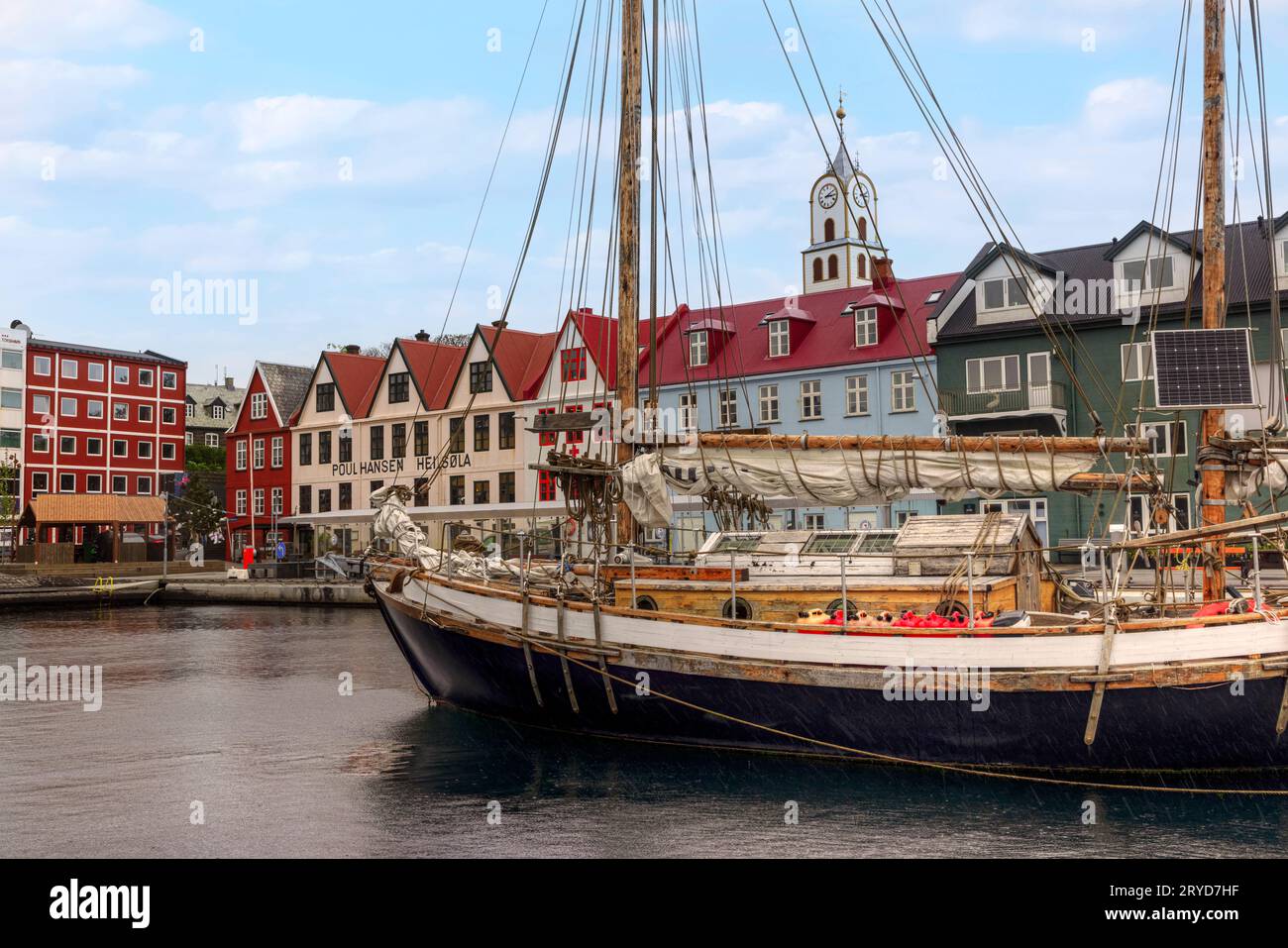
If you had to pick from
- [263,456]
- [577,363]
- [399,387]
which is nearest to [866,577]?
[577,363]

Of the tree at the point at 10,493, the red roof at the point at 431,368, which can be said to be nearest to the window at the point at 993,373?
the red roof at the point at 431,368

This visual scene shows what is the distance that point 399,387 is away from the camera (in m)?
64.7

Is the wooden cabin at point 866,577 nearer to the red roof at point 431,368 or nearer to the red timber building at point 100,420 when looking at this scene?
the red roof at point 431,368

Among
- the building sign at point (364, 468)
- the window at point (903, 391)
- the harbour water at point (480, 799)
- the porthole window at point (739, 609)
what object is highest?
the window at point (903, 391)

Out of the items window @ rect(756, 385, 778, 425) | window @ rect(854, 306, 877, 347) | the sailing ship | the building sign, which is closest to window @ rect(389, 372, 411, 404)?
the building sign

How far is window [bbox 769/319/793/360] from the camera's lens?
53125 mm

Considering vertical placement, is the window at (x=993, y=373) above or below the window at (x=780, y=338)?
below

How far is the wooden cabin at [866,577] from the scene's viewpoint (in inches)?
664

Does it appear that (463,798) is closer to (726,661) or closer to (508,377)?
(726,661)

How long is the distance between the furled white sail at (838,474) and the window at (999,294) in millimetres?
28712

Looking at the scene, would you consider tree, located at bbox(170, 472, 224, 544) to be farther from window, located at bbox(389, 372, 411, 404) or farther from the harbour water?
the harbour water

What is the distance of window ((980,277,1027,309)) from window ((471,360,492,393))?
26205 mm

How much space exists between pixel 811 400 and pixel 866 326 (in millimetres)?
4021
